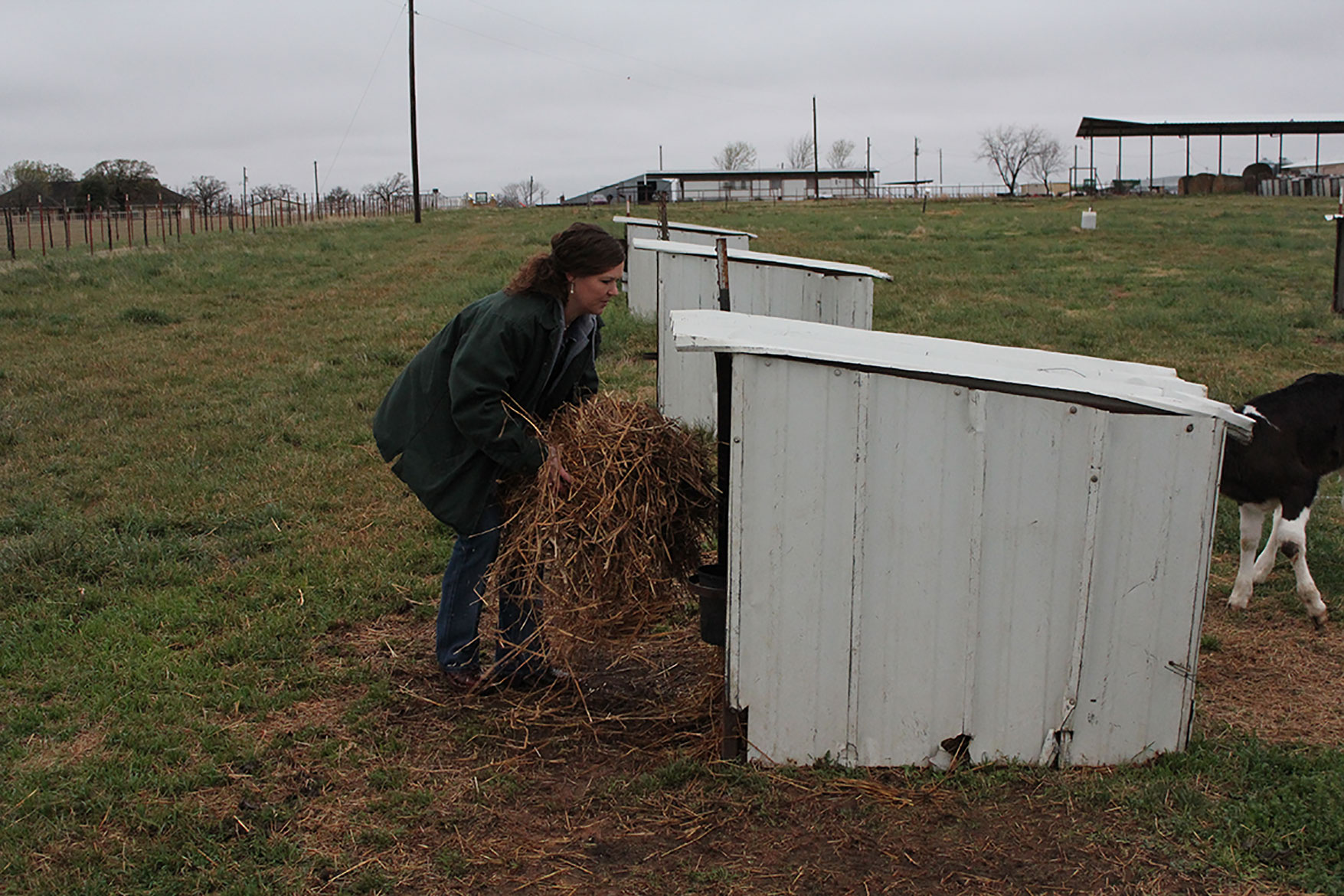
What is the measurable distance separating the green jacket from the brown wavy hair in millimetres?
57

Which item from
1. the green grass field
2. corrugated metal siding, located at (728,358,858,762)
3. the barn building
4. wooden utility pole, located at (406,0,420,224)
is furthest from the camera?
the barn building

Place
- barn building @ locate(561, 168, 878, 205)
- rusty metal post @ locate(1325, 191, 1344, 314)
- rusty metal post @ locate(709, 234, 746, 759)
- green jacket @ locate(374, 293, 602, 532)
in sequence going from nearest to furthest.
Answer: rusty metal post @ locate(709, 234, 746, 759)
green jacket @ locate(374, 293, 602, 532)
rusty metal post @ locate(1325, 191, 1344, 314)
barn building @ locate(561, 168, 878, 205)

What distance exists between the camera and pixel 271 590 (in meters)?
5.61

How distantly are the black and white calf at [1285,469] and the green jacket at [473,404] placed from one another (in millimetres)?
3398

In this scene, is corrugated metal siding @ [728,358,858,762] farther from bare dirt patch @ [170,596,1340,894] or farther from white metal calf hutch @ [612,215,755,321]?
white metal calf hutch @ [612,215,755,321]

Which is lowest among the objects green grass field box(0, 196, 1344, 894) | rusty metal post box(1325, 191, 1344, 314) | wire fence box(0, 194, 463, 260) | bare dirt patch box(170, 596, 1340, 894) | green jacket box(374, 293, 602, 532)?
bare dirt patch box(170, 596, 1340, 894)

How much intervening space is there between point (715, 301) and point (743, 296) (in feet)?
1.79

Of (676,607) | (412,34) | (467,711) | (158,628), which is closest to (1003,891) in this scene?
(676,607)

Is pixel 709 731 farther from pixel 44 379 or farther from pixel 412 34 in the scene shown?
pixel 412 34

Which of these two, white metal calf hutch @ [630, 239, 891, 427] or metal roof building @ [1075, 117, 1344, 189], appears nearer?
white metal calf hutch @ [630, 239, 891, 427]

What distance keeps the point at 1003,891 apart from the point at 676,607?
1.74 metres

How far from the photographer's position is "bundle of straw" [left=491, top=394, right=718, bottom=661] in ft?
13.6

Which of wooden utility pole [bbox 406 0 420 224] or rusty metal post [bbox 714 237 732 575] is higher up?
wooden utility pole [bbox 406 0 420 224]

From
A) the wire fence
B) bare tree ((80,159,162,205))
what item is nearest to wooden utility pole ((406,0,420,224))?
the wire fence
